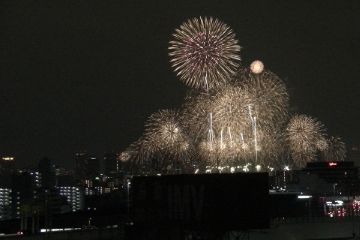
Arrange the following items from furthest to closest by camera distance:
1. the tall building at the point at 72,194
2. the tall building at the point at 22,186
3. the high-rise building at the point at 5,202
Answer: the tall building at the point at 72,194
the tall building at the point at 22,186
the high-rise building at the point at 5,202

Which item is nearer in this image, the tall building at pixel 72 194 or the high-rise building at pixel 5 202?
the high-rise building at pixel 5 202

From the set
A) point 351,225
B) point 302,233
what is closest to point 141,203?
point 302,233

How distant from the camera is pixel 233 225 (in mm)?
20438

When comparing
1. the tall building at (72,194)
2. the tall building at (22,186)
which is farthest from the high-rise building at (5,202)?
the tall building at (72,194)

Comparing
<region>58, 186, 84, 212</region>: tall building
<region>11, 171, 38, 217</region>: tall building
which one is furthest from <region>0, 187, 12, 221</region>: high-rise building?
<region>58, 186, 84, 212</region>: tall building

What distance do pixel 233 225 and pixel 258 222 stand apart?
87cm

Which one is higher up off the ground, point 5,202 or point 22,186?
point 22,186

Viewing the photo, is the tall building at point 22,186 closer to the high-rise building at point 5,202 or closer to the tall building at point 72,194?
the high-rise building at point 5,202

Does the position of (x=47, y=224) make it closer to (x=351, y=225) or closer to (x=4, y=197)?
(x=351, y=225)

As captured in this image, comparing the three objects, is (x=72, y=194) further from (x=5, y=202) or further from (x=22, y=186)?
(x=22, y=186)

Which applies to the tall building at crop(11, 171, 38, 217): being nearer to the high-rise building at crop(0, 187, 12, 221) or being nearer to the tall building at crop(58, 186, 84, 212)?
the high-rise building at crop(0, 187, 12, 221)

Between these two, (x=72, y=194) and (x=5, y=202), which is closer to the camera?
(x=5, y=202)

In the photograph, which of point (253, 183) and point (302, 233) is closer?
point (253, 183)

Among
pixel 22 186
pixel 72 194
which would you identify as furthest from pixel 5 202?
pixel 72 194
